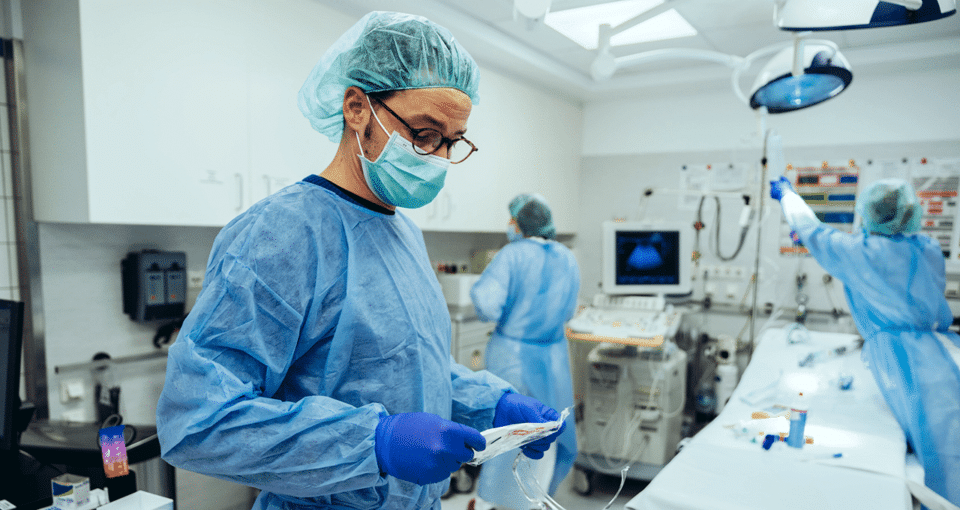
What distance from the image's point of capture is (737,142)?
3547 millimetres

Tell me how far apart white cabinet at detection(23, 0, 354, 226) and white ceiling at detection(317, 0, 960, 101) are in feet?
1.60

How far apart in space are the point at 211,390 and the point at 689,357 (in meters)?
3.42

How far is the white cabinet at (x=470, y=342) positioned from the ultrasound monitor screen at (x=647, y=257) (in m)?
0.82

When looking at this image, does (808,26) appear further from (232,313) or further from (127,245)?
(127,245)

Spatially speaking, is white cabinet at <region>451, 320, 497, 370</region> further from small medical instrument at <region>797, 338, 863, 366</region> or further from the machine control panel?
small medical instrument at <region>797, 338, 863, 366</region>

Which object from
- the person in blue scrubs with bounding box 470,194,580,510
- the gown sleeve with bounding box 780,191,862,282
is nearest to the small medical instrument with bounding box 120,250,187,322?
the person in blue scrubs with bounding box 470,194,580,510

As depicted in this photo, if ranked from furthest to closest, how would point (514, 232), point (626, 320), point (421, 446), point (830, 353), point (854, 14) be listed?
1. point (626, 320)
2. point (514, 232)
3. point (830, 353)
4. point (854, 14)
5. point (421, 446)

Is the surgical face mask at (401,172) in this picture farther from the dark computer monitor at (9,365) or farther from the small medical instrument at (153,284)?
the small medical instrument at (153,284)

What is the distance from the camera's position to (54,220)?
173 centimetres

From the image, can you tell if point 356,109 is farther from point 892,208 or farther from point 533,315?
point 892,208

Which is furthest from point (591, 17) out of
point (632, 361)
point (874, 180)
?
point (874, 180)

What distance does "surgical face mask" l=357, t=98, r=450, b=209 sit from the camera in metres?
0.90

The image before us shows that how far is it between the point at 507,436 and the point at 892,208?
1.78m

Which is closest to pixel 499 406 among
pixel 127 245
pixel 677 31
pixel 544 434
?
pixel 544 434
